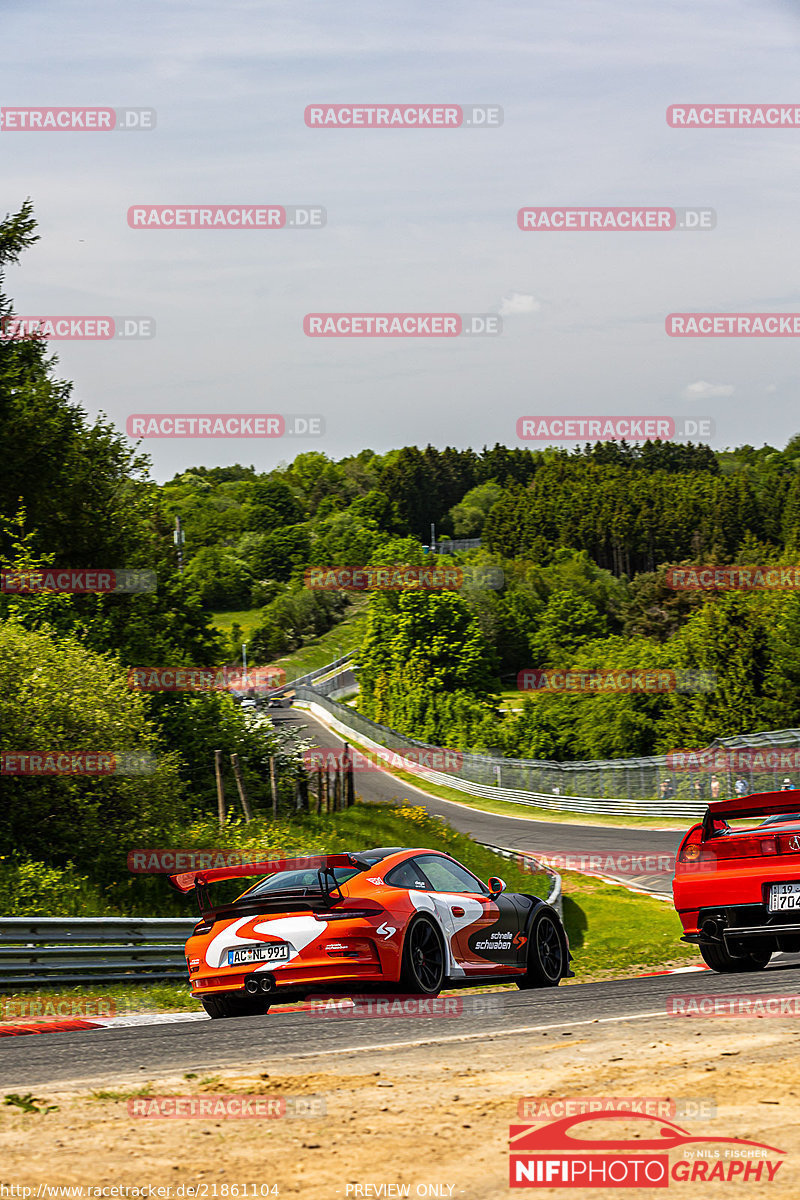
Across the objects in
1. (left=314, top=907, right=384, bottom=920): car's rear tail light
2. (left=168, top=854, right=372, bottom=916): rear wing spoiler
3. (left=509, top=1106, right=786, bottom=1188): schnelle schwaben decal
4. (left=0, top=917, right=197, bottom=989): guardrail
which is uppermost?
(left=168, top=854, right=372, bottom=916): rear wing spoiler

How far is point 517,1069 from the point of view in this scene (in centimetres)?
594

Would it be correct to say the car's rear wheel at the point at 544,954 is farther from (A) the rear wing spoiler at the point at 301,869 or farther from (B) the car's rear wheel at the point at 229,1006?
(B) the car's rear wheel at the point at 229,1006

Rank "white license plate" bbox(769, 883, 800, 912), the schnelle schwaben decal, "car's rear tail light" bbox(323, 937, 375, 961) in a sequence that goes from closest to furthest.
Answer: the schnelle schwaben decal → "car's rear tail light" bbox(323, 937, 375, 961) → "white license plate" bbox(769, 883, 800, 912)

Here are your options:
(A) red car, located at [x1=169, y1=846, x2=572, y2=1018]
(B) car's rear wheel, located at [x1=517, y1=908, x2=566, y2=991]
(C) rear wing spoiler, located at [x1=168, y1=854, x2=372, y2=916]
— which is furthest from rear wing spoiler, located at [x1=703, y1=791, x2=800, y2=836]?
(C) rear wing spoiler, located at [x1=168, y1=854, x2=372, y2=916]

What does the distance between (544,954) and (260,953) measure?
125 inches

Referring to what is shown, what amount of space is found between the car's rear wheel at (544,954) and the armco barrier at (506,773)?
3353cm

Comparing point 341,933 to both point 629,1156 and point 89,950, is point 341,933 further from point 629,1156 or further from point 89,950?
point 629,1156

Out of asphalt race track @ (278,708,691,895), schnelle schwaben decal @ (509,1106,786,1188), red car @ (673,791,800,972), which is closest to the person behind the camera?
schnelle schwaben decal @ (509,1106,786,1188)

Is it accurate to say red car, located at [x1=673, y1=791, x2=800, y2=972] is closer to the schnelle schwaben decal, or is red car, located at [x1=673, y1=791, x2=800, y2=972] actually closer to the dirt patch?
the dirt patch

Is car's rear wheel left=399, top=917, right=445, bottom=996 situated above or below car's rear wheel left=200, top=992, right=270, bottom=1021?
above

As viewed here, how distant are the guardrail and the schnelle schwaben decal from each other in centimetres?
804

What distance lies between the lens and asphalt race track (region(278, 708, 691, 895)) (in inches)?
1549

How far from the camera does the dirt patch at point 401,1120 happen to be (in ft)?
13.8

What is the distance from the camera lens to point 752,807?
35.6 ft
